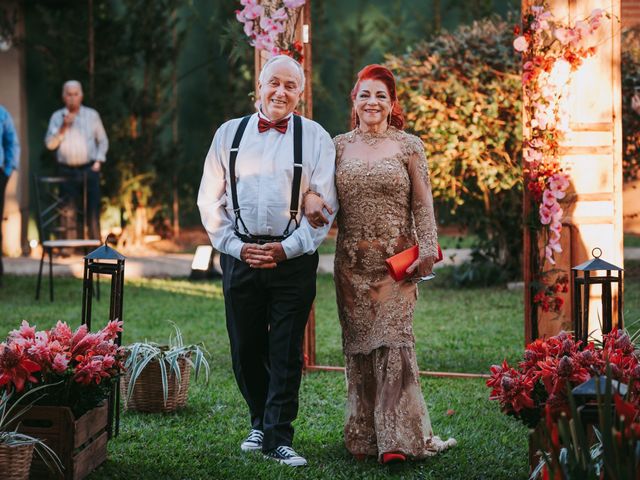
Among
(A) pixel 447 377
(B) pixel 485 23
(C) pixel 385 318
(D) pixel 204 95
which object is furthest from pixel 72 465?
(D) pixel 204 95

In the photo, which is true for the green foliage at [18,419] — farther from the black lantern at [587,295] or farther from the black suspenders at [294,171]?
the black lantern at [587,295]

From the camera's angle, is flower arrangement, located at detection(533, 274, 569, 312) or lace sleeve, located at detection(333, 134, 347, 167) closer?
lace sleeve, located at detection(333, 134, 347, 167)

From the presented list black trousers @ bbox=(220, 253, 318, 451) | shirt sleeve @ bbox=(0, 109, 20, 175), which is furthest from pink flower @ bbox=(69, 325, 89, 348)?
shirt sleeve @ bbox=(0, 109, 20, 175)

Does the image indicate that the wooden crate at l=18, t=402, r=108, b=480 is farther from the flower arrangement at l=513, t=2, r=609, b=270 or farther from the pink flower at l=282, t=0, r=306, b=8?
the flower arrangement at l=513, t=2, r=609, b=270

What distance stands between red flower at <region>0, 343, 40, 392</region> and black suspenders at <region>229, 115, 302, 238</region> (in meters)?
1.12

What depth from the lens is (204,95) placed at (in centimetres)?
1457

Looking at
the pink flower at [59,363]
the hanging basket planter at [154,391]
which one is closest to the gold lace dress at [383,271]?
the hanging basket planter at [154,391]

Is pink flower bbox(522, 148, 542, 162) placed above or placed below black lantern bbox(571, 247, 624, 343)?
above

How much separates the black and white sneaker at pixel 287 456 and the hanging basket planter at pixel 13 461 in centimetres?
126

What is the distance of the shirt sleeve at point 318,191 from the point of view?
4.77m

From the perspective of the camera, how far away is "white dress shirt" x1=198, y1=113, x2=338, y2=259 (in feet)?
15.8

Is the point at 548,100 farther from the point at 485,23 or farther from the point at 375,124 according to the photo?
the point at 485,23

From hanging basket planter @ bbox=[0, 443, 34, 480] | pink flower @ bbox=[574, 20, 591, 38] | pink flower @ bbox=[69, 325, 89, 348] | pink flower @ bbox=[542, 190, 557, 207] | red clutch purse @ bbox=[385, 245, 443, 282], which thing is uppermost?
pink flower @ bbox=[574, 20, 591, 38]

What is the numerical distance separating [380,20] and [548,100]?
8.94 m
